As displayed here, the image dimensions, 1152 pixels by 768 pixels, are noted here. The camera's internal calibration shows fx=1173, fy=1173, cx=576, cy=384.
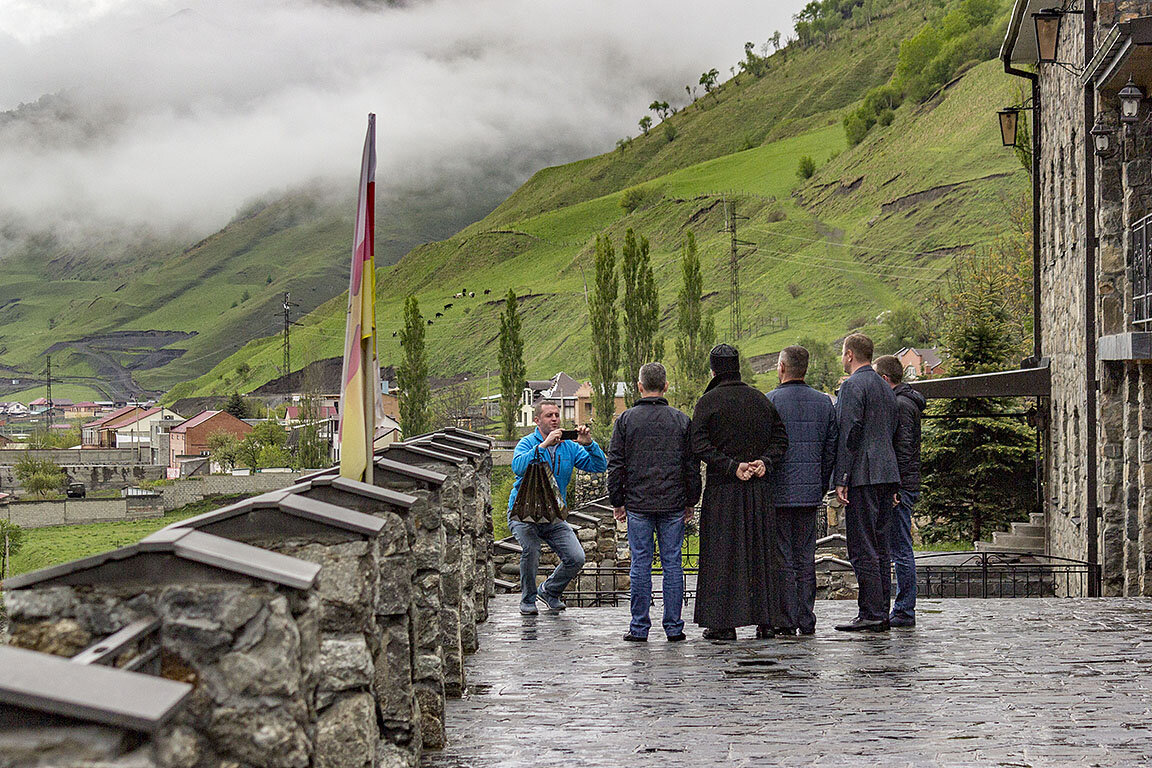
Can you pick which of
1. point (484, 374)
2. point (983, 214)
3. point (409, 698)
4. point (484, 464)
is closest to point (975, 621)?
point (484, 464)

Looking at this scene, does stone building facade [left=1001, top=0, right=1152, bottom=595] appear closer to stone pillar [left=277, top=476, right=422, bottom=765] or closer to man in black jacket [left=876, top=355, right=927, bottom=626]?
man in black jacket [left=876, top=355, right=927, bottom=626]

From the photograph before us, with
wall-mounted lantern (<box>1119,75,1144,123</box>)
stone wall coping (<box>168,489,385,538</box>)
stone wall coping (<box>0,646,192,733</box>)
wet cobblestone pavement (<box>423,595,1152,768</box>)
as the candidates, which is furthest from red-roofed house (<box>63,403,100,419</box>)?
stone wall coping (<box>0,646,192,733</box>)

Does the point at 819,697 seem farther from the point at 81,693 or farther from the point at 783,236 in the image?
the point at 783,236

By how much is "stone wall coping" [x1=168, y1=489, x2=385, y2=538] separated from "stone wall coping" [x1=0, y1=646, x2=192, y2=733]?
1.67 meters

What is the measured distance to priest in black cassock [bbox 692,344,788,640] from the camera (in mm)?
8758

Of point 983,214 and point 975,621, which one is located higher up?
point 983,214

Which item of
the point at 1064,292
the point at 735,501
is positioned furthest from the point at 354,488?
the point at 1064,292

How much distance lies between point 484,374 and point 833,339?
151 feet

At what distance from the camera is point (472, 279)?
573 feet

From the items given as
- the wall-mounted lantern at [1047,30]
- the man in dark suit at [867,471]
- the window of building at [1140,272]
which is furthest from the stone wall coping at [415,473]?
the wall-mounted lantern at [1047,30]

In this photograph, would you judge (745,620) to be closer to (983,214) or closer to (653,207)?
(983,214)

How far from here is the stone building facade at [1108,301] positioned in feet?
43.4

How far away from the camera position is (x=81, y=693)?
1.96m

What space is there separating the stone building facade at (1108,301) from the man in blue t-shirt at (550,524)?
6.08m
